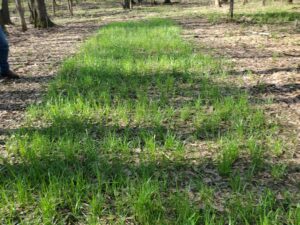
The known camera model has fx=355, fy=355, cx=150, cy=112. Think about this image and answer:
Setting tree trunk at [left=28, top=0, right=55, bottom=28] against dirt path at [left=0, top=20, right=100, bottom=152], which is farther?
tree trunk at [left=28, top=0, right=55, bottom=28]

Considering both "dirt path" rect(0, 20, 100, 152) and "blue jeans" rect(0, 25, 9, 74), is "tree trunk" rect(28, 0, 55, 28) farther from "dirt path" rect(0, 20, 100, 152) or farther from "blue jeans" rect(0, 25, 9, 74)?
"blue jeans" rect(0, 25, 9, 74)

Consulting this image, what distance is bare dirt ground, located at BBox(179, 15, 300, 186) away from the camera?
495 cm

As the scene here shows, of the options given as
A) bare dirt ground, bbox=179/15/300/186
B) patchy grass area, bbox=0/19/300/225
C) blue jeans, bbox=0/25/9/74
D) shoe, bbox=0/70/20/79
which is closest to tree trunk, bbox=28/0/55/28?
bare dirt ground, bbox=179/15/300/186

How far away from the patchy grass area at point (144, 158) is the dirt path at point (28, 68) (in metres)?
0.42

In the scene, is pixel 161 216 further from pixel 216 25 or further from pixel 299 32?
pixel 216 25

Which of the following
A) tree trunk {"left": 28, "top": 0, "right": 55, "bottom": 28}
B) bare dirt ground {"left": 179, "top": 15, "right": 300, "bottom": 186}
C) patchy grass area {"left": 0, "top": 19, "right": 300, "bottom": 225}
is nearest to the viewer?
patchy grass area {"left": 0, "top": 19, "right": 300, "bottom": 225}

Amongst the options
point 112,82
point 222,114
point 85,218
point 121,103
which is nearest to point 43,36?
point 112,82

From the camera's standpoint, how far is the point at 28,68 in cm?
912

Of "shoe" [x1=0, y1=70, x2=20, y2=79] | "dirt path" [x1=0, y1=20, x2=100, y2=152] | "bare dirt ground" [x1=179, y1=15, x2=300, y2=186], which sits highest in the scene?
"shoe" [x1=0, y1=70, x2=20, y2=79]

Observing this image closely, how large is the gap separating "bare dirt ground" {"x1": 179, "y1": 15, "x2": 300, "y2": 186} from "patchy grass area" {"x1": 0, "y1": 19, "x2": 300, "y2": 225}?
26 cm

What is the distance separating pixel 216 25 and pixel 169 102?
1269 cm

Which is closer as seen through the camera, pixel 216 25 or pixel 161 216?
pixel 161 216

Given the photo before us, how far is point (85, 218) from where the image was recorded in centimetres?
314

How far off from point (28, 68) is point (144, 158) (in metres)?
6.07
